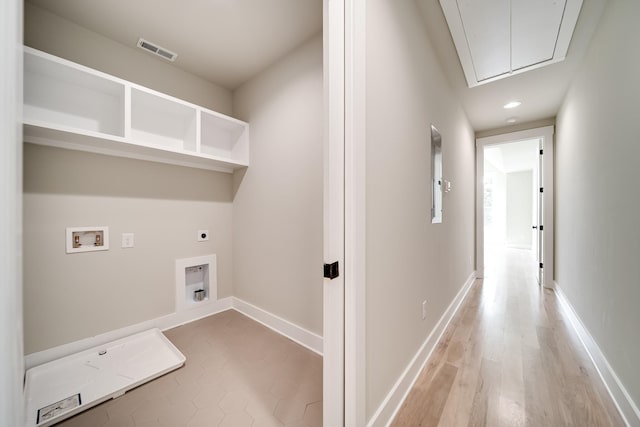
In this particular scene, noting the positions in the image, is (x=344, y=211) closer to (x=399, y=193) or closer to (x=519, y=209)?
(x=399, y=193)

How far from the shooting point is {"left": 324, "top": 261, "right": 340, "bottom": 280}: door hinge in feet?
3.18

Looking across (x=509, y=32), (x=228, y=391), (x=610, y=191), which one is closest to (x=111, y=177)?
(x=228, y=391)

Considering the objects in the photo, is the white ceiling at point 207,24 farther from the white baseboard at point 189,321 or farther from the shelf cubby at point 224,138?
the white baseboard at point 189,321

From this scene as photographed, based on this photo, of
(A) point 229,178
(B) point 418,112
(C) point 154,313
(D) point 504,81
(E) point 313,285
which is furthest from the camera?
(A) point 229,178

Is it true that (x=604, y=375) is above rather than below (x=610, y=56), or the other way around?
below

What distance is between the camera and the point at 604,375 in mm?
1520

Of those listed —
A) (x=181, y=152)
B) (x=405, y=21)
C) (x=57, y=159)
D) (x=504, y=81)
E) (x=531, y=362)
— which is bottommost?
(x=531, y=362)

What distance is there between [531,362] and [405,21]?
2.57m

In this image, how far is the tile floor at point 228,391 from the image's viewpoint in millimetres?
1250

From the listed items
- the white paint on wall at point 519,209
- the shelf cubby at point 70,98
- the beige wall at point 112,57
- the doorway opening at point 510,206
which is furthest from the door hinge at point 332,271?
the white paint on wall at point 519,209

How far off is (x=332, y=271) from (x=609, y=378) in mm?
1991

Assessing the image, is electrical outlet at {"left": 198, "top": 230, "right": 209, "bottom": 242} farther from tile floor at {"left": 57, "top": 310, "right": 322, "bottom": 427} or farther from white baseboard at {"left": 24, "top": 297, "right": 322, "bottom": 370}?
tile floor at {"left": 57, "top": 310, "right": 322, "bottom": 427}

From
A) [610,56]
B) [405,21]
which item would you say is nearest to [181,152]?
[405,21]

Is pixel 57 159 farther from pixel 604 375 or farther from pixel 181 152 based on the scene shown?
pixel 604 375
